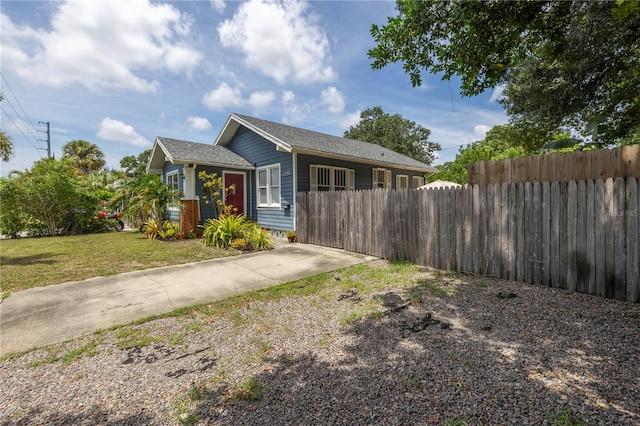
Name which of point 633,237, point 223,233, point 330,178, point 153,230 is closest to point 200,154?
point 153,230

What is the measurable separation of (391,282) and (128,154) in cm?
4417

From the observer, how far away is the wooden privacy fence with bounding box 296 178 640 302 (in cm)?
400

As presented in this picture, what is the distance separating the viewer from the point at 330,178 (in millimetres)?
12594

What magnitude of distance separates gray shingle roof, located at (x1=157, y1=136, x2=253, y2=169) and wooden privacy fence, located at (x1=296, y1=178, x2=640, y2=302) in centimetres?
724

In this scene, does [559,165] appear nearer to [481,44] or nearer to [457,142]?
[481,44]

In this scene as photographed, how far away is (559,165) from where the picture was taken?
4582 mm

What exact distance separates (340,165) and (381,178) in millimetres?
3685

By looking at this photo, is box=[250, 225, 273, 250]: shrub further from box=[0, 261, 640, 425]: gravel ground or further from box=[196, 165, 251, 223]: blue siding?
box=[0, 261, 640, 425]: gravel ground

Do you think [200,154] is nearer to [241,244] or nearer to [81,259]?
[241,244]

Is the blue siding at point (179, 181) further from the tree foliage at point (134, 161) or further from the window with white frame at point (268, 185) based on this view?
the tree foliage at point (134, 161)

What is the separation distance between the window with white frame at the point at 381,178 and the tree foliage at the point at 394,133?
21.4 m

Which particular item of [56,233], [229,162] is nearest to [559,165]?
[229,162]

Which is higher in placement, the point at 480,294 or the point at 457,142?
the point at 457,142

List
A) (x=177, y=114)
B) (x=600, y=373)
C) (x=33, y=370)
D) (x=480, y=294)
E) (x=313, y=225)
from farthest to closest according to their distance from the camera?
(x=177, y=114), (x=313, y=225), (x=480, y=294), (x=33, y=370), (x=600, y=373)
